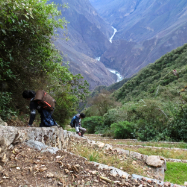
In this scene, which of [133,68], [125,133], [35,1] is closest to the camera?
[35,1]

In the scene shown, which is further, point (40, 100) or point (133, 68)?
point (133, 68)

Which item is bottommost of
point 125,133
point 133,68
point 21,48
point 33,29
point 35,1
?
point 125,133

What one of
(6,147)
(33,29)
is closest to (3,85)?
(33,29)

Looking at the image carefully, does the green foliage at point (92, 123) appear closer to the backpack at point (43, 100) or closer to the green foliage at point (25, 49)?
the green foliage at point (25, 49)

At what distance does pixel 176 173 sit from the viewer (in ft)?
16.0

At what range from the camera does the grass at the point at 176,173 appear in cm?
460

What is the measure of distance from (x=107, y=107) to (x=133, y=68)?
13875 centimetres

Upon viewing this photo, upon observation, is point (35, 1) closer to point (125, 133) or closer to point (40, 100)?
point (40, 100)

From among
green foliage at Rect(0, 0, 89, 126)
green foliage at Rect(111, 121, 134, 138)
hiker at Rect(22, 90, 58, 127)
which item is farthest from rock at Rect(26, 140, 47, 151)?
green foliage at Rect(111, 121, 134, 138)

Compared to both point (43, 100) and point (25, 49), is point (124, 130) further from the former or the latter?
point (43, 100)

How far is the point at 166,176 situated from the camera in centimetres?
470

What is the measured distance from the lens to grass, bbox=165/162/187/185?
15.1ft

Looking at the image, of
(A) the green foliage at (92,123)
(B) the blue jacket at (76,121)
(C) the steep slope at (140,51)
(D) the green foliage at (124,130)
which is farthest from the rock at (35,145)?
(C) the steep slope at (140,51)

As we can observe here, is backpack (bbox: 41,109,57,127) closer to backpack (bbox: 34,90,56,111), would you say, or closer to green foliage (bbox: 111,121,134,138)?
backpack (bbox: 34,90,56,111)
